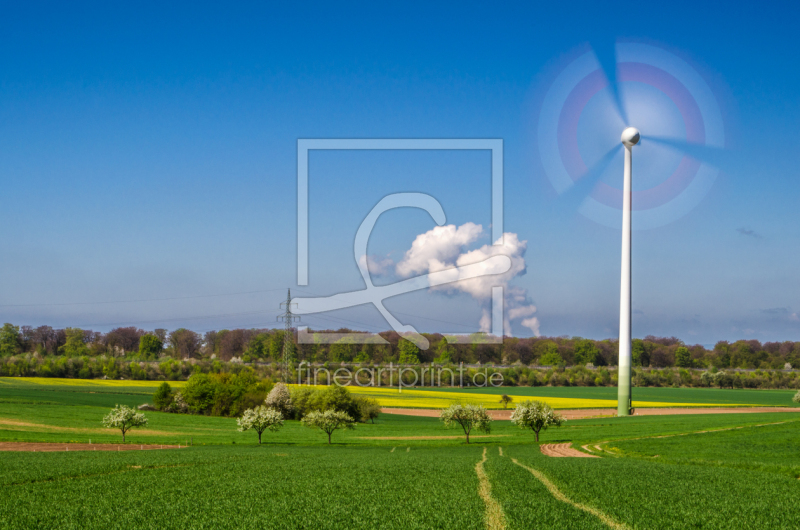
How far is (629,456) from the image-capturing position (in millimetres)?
50375

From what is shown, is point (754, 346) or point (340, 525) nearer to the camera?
point (340, 525)

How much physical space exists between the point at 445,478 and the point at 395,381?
121006 millimetres

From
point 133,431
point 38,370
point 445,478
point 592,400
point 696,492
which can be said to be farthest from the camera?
point 38,370

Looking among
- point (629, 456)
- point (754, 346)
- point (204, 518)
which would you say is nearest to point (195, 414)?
point (629, 456)

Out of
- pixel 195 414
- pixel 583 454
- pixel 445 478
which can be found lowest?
pixel 195 414

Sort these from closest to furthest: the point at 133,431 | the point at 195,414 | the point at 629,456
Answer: the point at 629,456, the point at 133,431, the point at 195,414

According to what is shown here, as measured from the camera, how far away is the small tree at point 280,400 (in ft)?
332

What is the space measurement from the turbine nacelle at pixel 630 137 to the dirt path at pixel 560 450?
42.4m

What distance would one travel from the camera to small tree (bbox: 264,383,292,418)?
332 feet

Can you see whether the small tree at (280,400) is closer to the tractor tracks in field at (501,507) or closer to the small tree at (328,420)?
the small tree at (328,420)

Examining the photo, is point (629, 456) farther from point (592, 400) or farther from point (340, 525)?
point (592, 400)

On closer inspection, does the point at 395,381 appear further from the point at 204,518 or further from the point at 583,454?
the point at 204,518

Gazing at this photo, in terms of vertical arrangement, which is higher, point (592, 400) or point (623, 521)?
point (623, 521)
